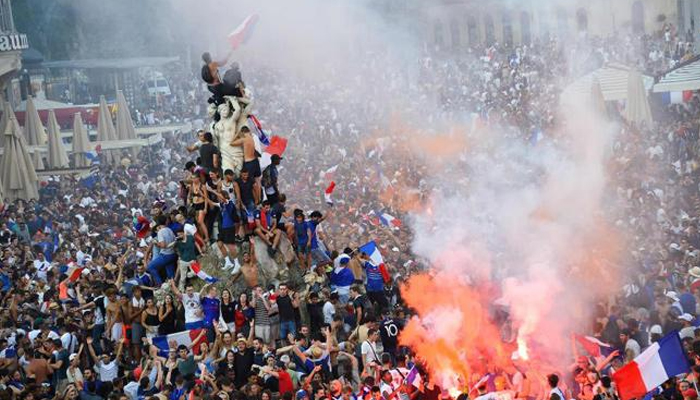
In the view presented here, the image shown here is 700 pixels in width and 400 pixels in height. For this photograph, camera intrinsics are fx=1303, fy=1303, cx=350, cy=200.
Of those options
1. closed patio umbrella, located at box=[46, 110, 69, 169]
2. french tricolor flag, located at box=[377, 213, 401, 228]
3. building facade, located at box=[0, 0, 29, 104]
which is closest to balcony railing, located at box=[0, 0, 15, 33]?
building facade, located at box=[0, 0, 29, 104]

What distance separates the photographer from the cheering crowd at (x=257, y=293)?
15.3 metres

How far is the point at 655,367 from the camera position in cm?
1333

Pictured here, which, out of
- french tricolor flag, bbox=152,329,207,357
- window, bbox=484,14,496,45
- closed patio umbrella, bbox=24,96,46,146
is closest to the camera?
french tricolor flag, bbox=152,329,207,357

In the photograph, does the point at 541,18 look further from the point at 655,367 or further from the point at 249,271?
the point at 655,367

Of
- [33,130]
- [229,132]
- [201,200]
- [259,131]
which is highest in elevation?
[229,132]

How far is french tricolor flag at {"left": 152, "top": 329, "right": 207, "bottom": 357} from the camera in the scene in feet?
55.4

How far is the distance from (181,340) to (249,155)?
2958mm

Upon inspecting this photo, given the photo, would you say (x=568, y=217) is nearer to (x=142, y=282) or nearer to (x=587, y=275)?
(x=587, y=275)

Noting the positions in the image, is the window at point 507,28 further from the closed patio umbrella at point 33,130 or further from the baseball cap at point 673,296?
the baseball cap at point 673,296

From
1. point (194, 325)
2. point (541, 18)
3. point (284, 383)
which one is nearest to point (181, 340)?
point (194, 325)

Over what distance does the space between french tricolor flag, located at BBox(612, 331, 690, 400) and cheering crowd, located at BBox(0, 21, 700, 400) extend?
0.23m

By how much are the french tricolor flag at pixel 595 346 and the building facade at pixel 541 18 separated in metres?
35.5

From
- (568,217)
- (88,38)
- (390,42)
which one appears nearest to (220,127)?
(568,217)

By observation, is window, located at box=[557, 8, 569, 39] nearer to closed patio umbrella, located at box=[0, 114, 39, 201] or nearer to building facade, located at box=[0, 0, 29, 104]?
building facade, located at box=[0, 0, 29, 104]
